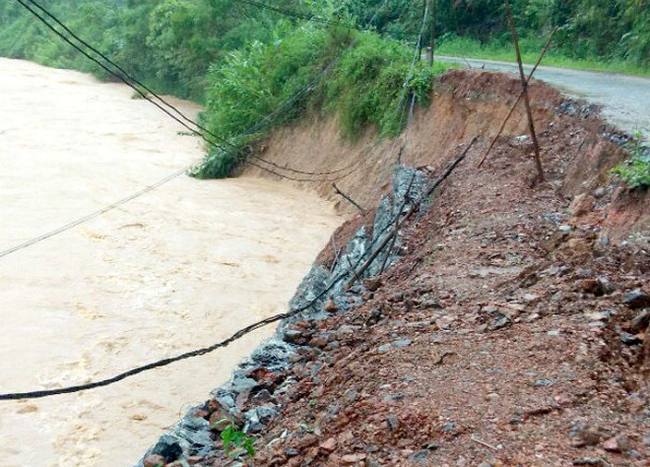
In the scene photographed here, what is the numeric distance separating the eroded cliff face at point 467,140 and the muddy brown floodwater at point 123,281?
4.29 feet

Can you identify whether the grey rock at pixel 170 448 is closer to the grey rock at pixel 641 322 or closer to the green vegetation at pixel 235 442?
the green vegetation at pixel 235 442

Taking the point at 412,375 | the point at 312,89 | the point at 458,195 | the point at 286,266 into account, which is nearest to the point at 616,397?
the point at 412,375

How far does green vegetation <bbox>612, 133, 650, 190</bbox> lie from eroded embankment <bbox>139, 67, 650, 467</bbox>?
15 cm

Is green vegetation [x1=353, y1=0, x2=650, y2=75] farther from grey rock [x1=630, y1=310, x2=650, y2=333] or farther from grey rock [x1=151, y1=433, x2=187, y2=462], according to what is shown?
grey rock [x1=151, y1=433, x2=187, y2=462]

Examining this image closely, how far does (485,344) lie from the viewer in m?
5.59

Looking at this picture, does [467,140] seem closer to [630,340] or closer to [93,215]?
[630,340]

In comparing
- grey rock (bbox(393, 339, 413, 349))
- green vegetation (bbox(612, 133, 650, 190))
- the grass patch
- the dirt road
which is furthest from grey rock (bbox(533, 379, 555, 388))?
the grass patch

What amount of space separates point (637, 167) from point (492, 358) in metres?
3.05

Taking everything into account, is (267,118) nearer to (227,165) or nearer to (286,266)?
(227,165)

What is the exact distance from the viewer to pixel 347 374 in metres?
5.91

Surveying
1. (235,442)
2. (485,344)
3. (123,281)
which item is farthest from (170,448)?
(123,281)

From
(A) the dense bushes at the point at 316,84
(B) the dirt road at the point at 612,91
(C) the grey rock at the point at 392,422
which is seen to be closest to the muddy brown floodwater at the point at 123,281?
(A) the dense bushes at the point at 316,84

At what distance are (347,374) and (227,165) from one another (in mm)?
18766

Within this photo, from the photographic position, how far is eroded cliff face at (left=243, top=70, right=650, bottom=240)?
8.48 metres
